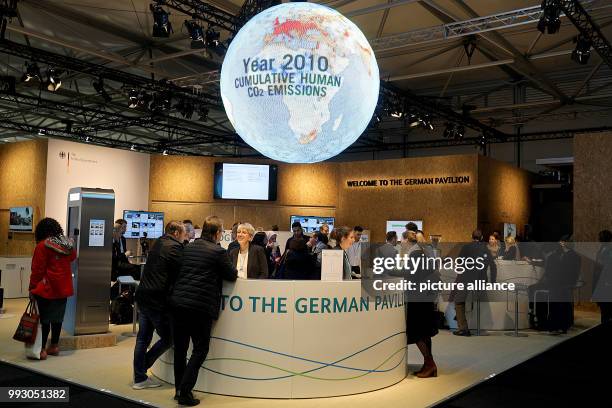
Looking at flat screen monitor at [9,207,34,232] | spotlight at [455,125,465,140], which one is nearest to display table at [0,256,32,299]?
flat screen monitor at [9,207,34,232]

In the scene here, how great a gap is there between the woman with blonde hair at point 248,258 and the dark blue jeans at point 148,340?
1.09m

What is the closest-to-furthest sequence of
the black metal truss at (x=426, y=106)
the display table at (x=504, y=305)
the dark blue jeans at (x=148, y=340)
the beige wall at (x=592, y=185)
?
the dark blue jeans at (x=148, y=340) → the display table at (x=504, y=305) → the beige wall at (x=592, y=185) → the black metal truss at (x=426, y=106)

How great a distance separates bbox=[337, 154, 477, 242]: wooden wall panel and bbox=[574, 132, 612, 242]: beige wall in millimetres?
2403

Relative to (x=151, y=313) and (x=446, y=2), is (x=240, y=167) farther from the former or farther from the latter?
(x=151, y=313)

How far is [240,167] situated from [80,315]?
24.9 feet

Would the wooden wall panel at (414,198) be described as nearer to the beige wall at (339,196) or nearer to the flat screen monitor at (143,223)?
the beige wall at (339,196)

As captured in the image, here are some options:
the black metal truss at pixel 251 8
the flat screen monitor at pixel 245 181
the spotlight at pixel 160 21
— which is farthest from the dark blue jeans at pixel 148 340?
the flat screen monitor at pixel 245 181

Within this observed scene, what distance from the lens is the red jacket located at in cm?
555

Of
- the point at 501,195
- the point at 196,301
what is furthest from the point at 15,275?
the point at 501,195

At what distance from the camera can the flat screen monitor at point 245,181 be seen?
13547 mm

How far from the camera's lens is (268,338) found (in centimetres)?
446

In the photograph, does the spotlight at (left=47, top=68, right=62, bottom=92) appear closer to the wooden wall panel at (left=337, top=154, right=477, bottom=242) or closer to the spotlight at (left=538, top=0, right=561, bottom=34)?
the wooden wall panel at (left=337, top=154, right=477, bottom=242)

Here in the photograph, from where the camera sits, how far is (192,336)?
421 centimetres

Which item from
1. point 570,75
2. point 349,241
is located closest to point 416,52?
point 570,75
